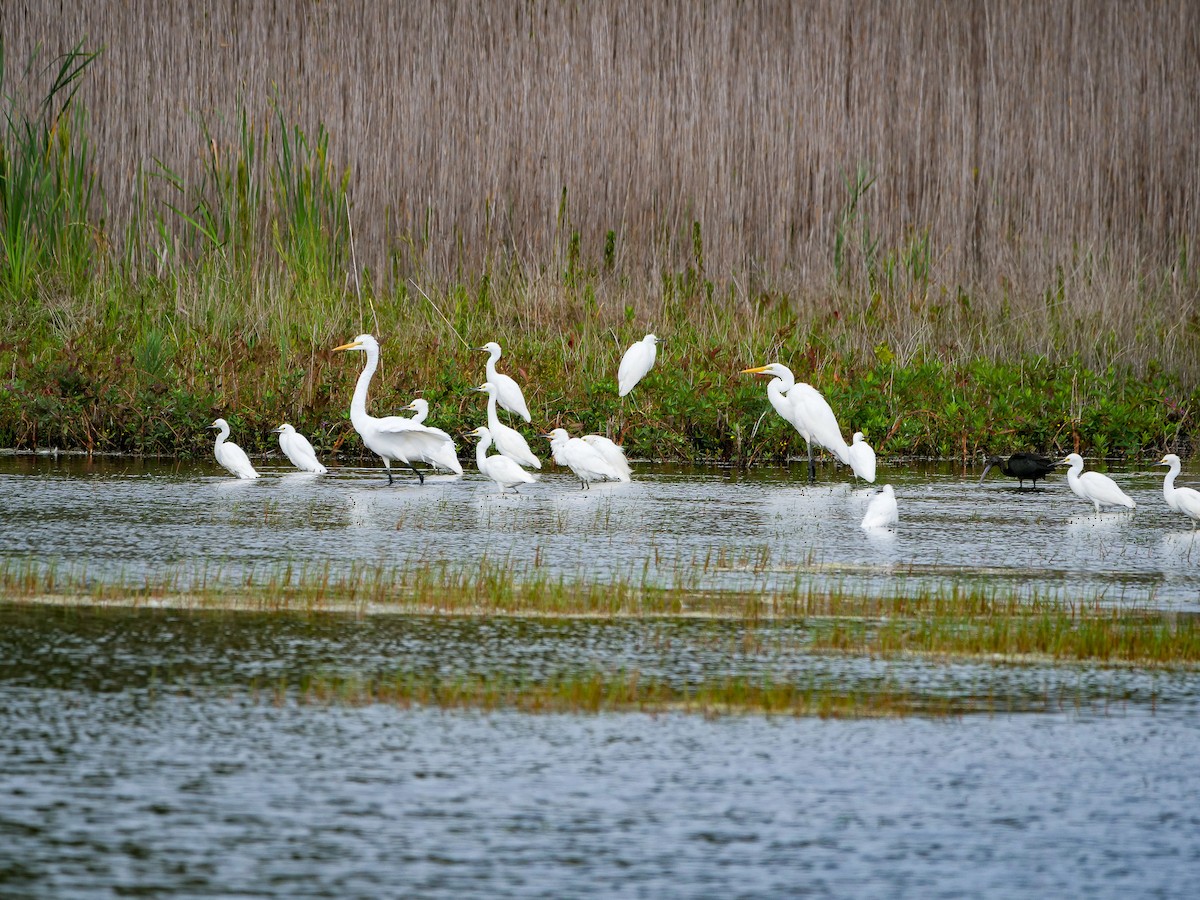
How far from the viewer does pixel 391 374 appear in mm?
13422

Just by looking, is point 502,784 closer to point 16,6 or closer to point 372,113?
point 372,113

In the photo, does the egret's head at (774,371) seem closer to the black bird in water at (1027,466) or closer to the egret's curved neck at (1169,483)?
the black bird in water at (1027,466)

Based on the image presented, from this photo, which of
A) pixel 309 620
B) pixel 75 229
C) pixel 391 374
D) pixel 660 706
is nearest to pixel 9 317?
pixel 75 229

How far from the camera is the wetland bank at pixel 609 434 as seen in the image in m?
4.10

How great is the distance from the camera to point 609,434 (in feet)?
41.3

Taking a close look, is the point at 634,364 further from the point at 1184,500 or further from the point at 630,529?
the point at 1184,500

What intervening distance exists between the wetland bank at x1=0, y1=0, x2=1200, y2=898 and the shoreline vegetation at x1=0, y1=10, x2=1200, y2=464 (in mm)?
56

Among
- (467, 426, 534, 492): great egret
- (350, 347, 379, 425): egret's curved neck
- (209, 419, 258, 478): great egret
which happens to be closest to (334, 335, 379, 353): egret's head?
(350, 347, 379, 425): egret's curved neck

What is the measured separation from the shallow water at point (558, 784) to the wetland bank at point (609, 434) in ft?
0.06

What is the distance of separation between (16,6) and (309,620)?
13197 mm

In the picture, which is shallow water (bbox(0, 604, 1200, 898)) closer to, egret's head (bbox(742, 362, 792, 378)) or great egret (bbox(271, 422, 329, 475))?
great egret (bbox(271, 422, 329, 475))

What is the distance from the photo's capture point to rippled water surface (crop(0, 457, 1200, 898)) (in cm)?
370

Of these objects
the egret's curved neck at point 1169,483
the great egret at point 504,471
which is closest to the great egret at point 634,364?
the great egret at point 504,471

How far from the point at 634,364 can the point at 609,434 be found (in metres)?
0.60
